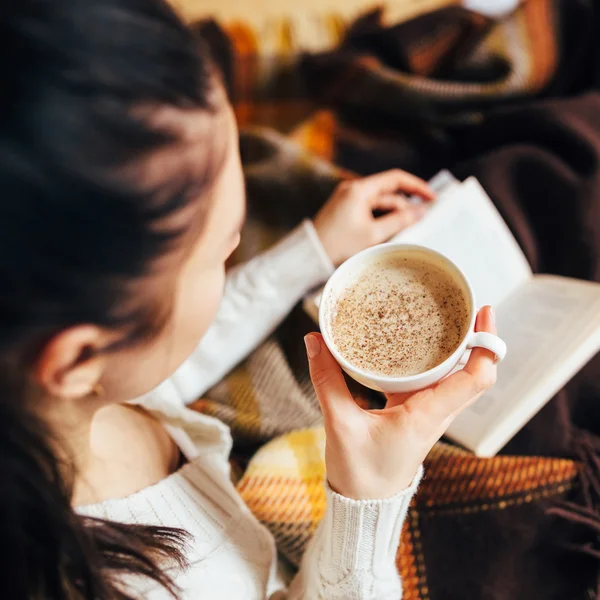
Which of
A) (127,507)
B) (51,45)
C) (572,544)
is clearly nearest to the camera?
(51,45)

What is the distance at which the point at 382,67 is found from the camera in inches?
43.4

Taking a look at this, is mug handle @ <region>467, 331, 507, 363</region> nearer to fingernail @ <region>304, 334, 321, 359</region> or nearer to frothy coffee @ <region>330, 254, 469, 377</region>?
frothy coffee @ <region>330, 254, 469, 377</region>

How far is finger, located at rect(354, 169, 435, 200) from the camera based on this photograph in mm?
828

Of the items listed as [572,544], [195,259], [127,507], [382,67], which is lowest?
[572,544]

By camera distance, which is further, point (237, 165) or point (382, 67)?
point (382, 67)

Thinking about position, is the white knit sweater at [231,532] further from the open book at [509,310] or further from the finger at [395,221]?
the finger at [395,221]

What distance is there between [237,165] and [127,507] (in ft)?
1.13

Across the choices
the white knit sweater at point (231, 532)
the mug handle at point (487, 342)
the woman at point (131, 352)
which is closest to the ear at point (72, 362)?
the woman at point (131, 352)

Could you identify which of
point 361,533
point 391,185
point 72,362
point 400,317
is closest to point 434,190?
point 391,185

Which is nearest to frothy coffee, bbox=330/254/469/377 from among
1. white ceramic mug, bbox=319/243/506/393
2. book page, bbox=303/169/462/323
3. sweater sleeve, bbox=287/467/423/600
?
white ceramic mug, bbox=319/243/506/393

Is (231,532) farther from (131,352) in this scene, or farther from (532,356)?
(532,356)

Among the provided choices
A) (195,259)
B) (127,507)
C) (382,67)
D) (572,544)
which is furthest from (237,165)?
(382,67)

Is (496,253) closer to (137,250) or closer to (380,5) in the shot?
(137,250)

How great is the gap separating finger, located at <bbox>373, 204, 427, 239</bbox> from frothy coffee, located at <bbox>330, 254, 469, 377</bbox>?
0.24 metres
